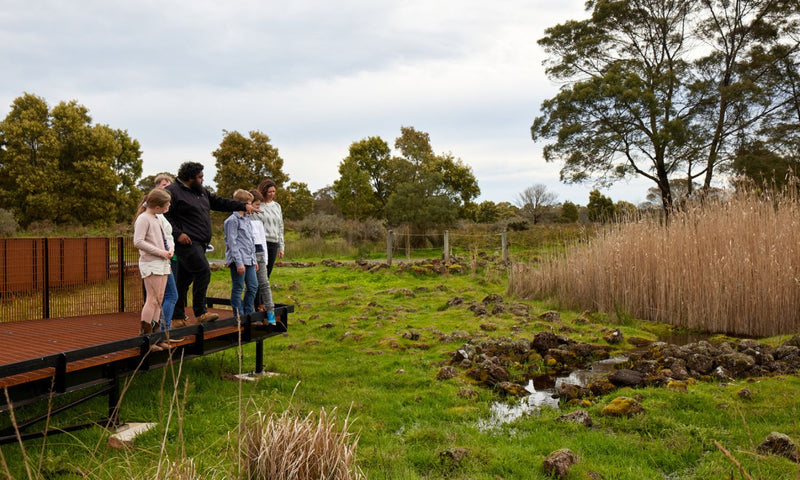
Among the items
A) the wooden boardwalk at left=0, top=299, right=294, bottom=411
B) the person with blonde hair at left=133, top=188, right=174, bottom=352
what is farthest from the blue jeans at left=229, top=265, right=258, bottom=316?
the person with blonde hair at left=133, top=188, right=174, bottom=352

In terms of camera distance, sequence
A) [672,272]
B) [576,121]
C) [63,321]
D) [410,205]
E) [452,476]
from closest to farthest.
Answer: [452,476] < [63,321] < [672,272] < [576,121] < [410,205]

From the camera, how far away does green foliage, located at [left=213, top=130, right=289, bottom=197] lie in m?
32.1

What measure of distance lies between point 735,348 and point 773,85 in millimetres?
22118

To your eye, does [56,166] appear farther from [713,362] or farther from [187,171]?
[713,362]

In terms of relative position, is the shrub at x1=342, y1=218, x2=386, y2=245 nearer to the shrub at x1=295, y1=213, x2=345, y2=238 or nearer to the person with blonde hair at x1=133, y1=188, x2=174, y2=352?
the shrub at x1=295, y1=213, x2=345, y2=238

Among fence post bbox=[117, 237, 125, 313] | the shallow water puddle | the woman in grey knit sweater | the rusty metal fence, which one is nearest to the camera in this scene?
the shallow water puddle

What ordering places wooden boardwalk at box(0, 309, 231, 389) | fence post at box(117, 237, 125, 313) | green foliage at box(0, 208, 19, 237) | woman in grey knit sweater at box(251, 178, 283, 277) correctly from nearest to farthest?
wooden boardwalk at box(0, 309, 231, 389)
woman in grey knit sweater at box(251, 178, 283, 277)
fence post at box(117, 237, 125, 313)
green foliage at box(0, 208, 19, 237)

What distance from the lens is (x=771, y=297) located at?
A: 6867 mm

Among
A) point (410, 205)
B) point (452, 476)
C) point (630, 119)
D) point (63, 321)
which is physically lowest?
point (452, 476)

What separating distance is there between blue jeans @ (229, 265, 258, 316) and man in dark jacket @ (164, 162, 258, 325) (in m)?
0.34

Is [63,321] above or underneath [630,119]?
underneath

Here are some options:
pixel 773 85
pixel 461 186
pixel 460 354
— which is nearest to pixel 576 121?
pixel 773 85

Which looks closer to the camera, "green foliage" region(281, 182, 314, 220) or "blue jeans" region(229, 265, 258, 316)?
"blue jeans" region(229, 265, 258, 316)

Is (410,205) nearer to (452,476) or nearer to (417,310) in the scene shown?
(417,310)
